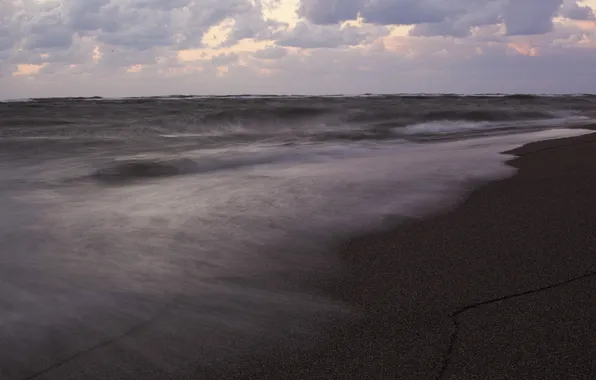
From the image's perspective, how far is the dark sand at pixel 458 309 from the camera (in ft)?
5.50

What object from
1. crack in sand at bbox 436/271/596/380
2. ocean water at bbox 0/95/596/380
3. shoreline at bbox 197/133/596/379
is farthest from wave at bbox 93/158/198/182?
crack in sand at bbox 436/271/596/380

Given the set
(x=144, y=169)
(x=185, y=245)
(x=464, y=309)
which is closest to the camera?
(x=464, y=309)

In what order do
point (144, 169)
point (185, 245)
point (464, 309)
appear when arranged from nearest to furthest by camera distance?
point (464, 309) → point (185, 245) → point (144, 169)

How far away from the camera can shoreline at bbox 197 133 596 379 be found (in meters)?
1.68

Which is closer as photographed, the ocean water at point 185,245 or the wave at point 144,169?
the ocean water at point 185,245

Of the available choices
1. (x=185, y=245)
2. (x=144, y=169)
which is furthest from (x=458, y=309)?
(x=144, y=169)

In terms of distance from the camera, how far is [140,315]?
7.11ft

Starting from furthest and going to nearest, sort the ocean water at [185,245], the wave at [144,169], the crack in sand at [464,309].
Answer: the wave at [144,169], the ocean water at [185,245], the crack in sand at [464,309]

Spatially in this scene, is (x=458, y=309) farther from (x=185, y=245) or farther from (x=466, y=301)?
(x=185, y=245)

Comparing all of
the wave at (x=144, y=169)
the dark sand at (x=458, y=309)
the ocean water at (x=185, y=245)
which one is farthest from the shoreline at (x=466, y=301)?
the wave at (x=144, y=169)

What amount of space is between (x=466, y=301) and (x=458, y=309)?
0.09 metres

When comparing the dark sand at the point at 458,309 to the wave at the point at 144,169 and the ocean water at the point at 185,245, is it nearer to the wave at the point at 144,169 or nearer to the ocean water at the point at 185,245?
the ocean water at the point at 185,245

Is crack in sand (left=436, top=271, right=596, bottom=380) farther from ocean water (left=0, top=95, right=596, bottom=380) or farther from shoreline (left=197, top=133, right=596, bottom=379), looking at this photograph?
ocean water (left=0, top=95, right=596, bottom=380)

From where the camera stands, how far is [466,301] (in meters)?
2.13
